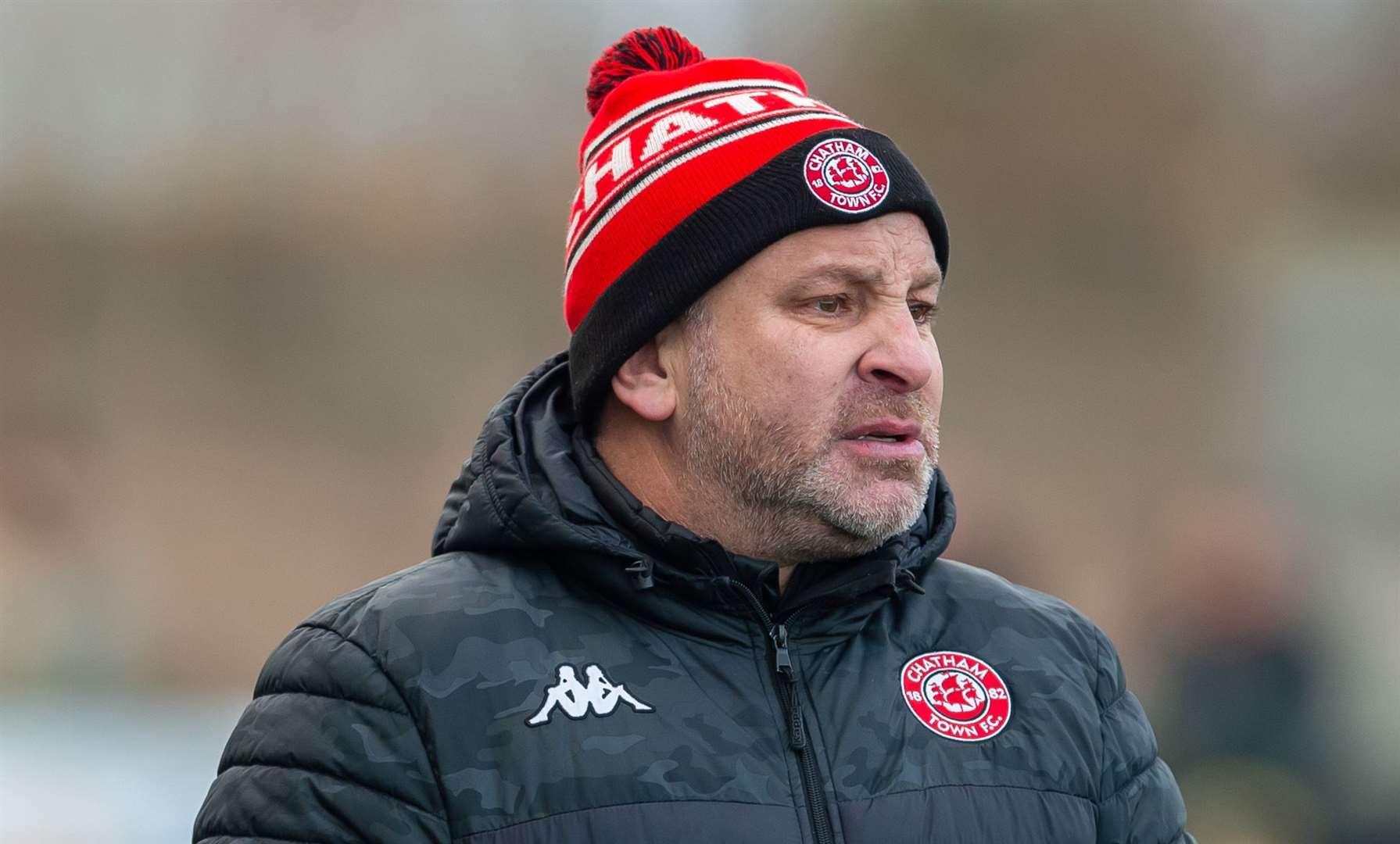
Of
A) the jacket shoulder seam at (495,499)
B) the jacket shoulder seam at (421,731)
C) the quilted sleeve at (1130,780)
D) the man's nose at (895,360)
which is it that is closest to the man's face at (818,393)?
the man's nose at (895,360)

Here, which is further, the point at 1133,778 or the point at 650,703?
the point at 1133,778

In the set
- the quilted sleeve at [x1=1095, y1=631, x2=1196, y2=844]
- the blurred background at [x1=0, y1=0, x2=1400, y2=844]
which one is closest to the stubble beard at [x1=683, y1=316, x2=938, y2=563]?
the quilted sleeve at [x1=1095, y1=631, x2=1196, y2=844]

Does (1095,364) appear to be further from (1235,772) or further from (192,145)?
(192,145)

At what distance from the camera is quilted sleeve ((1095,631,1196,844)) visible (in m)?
2.03

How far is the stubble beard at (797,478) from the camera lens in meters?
2.06

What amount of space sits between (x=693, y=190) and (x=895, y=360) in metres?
0.38

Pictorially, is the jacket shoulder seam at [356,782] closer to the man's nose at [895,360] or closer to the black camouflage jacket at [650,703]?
the black camouflage jacket at [650,703]

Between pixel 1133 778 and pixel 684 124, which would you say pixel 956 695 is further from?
pixel 684 124

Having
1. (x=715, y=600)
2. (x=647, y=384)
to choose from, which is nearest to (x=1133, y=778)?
(x=715, y=600)

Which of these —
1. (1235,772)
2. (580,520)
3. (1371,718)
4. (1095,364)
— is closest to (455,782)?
(580,520)

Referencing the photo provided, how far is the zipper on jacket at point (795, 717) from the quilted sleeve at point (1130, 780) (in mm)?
427

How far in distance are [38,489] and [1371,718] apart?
542cm

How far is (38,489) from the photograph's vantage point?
21.6 ft

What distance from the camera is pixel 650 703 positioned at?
1.87 meters
